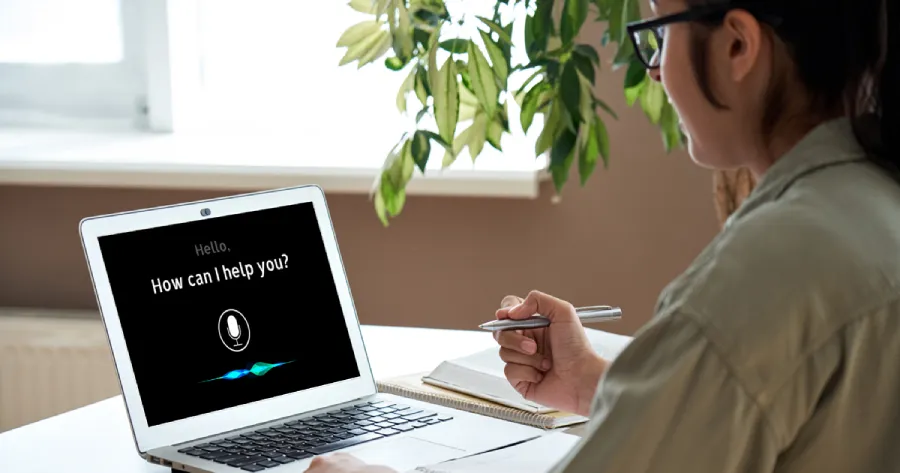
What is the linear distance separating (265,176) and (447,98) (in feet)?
3.21

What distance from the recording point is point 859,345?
0.69 metres

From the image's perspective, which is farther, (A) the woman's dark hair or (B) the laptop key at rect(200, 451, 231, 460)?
(B) the laptop key at rect(200, 451, 231, 460)

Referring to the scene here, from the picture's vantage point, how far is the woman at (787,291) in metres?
0.67

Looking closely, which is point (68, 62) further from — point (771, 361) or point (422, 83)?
point (771, 361)

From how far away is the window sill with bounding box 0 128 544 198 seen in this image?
2.29m

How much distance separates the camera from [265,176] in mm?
2340

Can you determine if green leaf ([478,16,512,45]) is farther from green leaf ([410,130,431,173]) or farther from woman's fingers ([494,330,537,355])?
woman's fingers ([494,330,537,355])

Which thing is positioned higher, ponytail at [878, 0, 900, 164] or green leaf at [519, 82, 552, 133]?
ponytail at [878, 0, 900, 164]

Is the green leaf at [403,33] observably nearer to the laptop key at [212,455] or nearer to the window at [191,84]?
the laptop key at [212,455]

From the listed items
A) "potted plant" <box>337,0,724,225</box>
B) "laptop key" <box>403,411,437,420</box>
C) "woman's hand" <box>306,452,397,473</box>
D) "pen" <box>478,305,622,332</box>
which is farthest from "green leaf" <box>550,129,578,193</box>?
"woman's hand" <box>306,452,397,473</box>

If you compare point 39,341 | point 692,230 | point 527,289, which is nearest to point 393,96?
point 527,289

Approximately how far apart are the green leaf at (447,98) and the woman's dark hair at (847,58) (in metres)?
0.64

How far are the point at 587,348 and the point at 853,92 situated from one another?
20.2 inches

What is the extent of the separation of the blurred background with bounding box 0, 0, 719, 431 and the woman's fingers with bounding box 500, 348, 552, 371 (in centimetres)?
104
